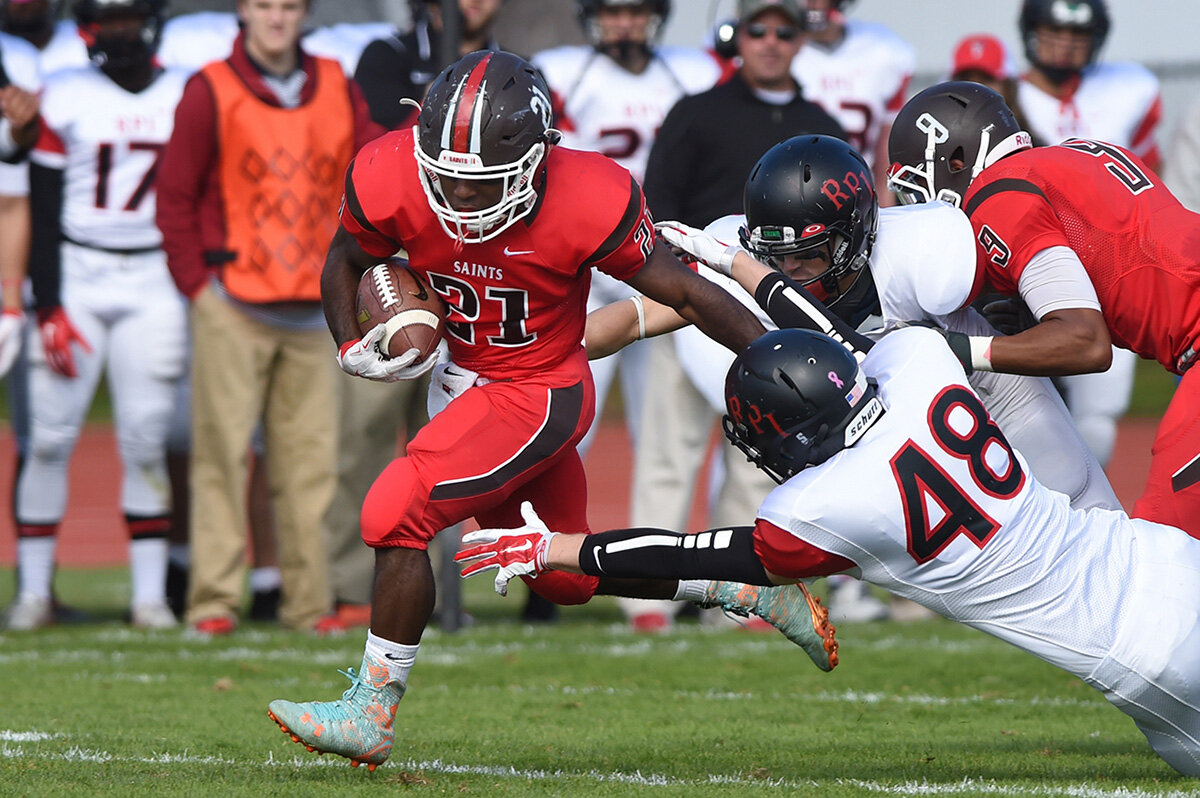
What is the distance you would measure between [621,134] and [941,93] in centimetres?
284

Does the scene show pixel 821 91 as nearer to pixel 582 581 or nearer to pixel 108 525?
pixel 582 581

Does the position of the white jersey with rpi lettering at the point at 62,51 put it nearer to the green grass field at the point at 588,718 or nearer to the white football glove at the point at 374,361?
the green grass field at the point at 588,718

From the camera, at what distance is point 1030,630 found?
3924mm

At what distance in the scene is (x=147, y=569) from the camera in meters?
7.34

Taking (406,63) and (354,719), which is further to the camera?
(406,63)

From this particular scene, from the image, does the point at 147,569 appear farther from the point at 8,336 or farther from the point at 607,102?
the point at 607,102

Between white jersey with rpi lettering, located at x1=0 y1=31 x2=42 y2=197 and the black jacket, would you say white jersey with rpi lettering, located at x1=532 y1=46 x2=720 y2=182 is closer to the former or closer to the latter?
the black jacket

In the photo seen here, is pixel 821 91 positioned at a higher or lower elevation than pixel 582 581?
higher

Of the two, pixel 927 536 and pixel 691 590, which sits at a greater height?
pixel 927 536

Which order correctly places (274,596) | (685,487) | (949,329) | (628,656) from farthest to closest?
(274,596), (685,487), (628,656), (949,329)

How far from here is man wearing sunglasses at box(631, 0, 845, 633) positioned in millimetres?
7035

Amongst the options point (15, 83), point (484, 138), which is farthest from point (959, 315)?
point (15, 83)

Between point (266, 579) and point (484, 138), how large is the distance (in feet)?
13.6

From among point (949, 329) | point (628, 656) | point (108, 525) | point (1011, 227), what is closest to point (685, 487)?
point (628, 656)
